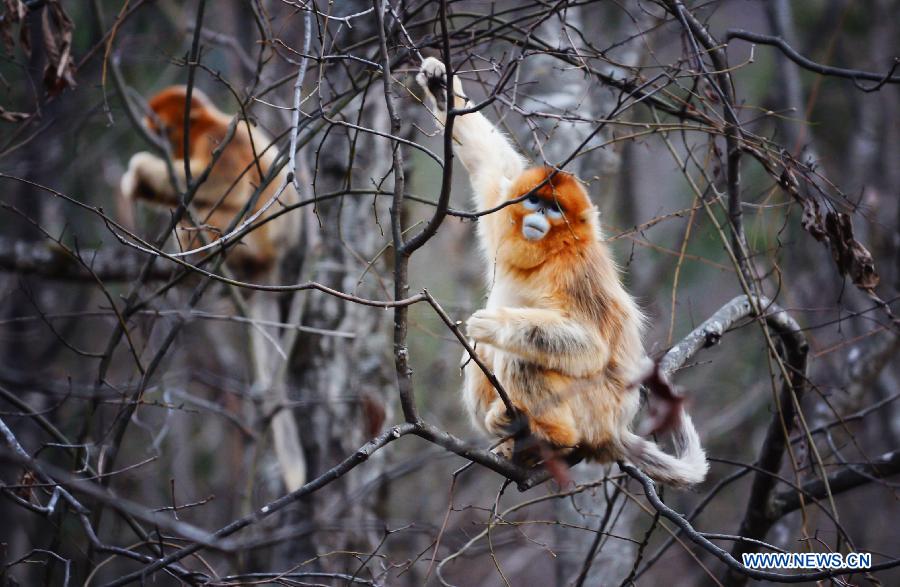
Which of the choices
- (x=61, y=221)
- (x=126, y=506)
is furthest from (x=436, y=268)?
(x=126, y=506)

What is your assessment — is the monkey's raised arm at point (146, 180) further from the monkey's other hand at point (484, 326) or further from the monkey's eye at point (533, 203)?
the monkey's other hand at point (484, 326)

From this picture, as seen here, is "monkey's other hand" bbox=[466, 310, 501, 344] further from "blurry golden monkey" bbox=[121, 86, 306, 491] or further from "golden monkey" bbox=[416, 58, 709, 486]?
"blurry golden monkey" bbox=[121, 86, 306, 491]

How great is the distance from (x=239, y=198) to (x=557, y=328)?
449 cm

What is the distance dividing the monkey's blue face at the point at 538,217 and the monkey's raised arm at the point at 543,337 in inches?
13.6

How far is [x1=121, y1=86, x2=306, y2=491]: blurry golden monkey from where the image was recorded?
482 cm

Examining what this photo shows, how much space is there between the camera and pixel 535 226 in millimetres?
3309

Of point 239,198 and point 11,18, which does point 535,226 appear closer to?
point 11,18

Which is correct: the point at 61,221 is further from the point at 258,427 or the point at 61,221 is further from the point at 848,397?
the point at 848,397

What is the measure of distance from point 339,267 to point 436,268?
5284 mm

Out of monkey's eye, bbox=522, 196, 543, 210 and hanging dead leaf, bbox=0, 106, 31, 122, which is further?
monkey's eye, bbox=522, 196, 543, 210

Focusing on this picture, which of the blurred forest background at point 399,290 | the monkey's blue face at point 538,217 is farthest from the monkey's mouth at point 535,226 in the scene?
the blurred forest background at point 399,290

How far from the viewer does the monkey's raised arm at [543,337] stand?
9.93 ft

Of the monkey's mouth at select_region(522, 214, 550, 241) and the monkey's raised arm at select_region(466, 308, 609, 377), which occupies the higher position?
the monkey's mouth at select_region(522, 214, 550, 241)

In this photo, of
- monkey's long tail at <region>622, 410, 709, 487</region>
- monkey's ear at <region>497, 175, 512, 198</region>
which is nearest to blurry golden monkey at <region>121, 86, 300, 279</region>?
monkey's ear at <region>497, 175, 512, 198</region>
